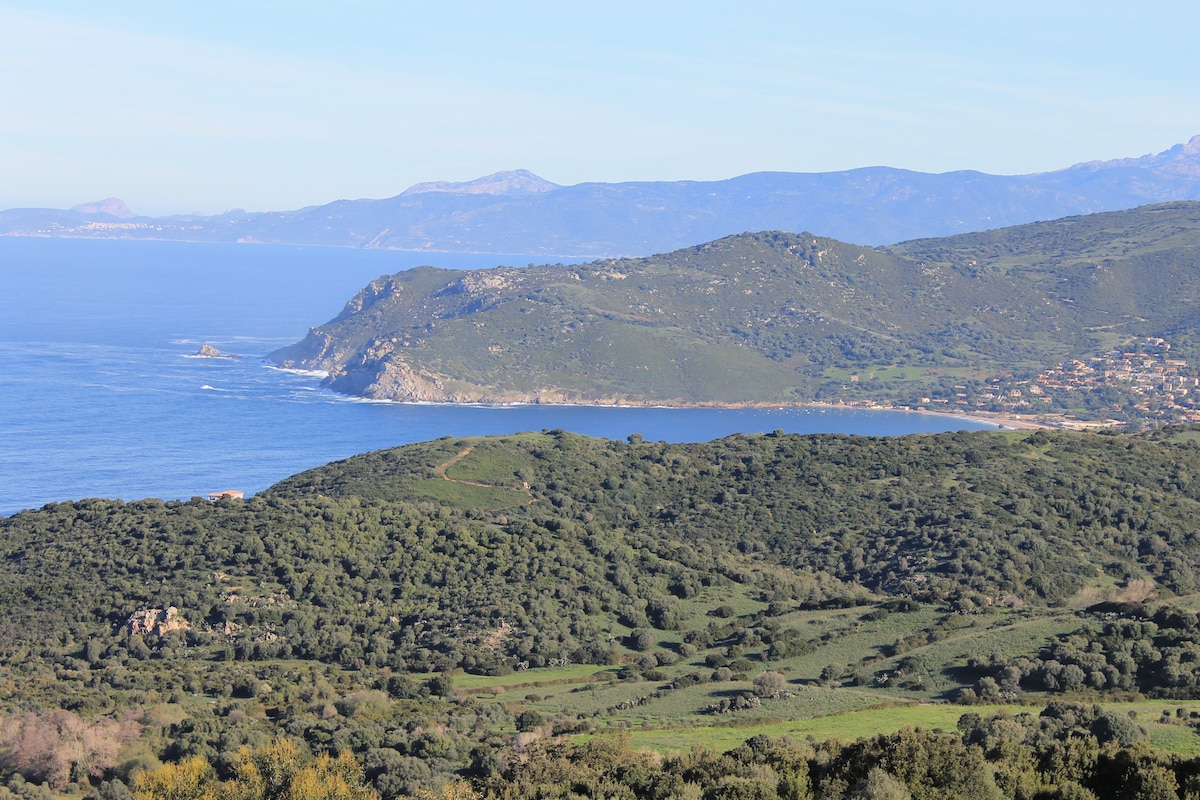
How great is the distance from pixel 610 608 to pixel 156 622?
55.8 ft

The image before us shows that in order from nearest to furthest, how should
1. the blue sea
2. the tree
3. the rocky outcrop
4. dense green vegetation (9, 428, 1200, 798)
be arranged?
dense green vegetation (9, 428, 1200, 798) → the tree → the rocky outcrop → the blue sea

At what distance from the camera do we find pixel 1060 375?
7013 inches

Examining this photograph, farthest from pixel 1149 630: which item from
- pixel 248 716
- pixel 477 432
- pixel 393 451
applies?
pixel 477 432

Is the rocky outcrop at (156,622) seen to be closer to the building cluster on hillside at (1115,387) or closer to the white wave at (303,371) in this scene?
the white wave at (303,371)

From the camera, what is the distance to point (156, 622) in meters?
48.2

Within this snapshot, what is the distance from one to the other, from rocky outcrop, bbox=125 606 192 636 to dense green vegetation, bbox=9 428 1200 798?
0.16m

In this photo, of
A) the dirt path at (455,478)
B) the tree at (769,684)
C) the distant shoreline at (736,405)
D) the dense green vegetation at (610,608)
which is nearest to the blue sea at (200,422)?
the distant shoreline at (736,405)

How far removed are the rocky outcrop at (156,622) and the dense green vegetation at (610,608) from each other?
156 mm

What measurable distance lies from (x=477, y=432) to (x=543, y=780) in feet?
375

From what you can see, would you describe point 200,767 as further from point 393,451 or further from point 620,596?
point 393,451

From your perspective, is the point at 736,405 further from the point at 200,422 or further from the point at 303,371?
the point at 200,422

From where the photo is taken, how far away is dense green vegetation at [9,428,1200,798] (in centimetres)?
3300

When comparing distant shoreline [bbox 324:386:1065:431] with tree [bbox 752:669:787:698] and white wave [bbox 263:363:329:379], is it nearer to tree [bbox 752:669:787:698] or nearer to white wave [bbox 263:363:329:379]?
white wave [bbox 263:363:329:379]

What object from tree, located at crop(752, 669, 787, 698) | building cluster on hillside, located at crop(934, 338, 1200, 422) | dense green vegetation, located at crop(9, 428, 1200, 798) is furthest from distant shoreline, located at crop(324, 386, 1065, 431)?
tree, located at crop(752, 669, 787, 698)
